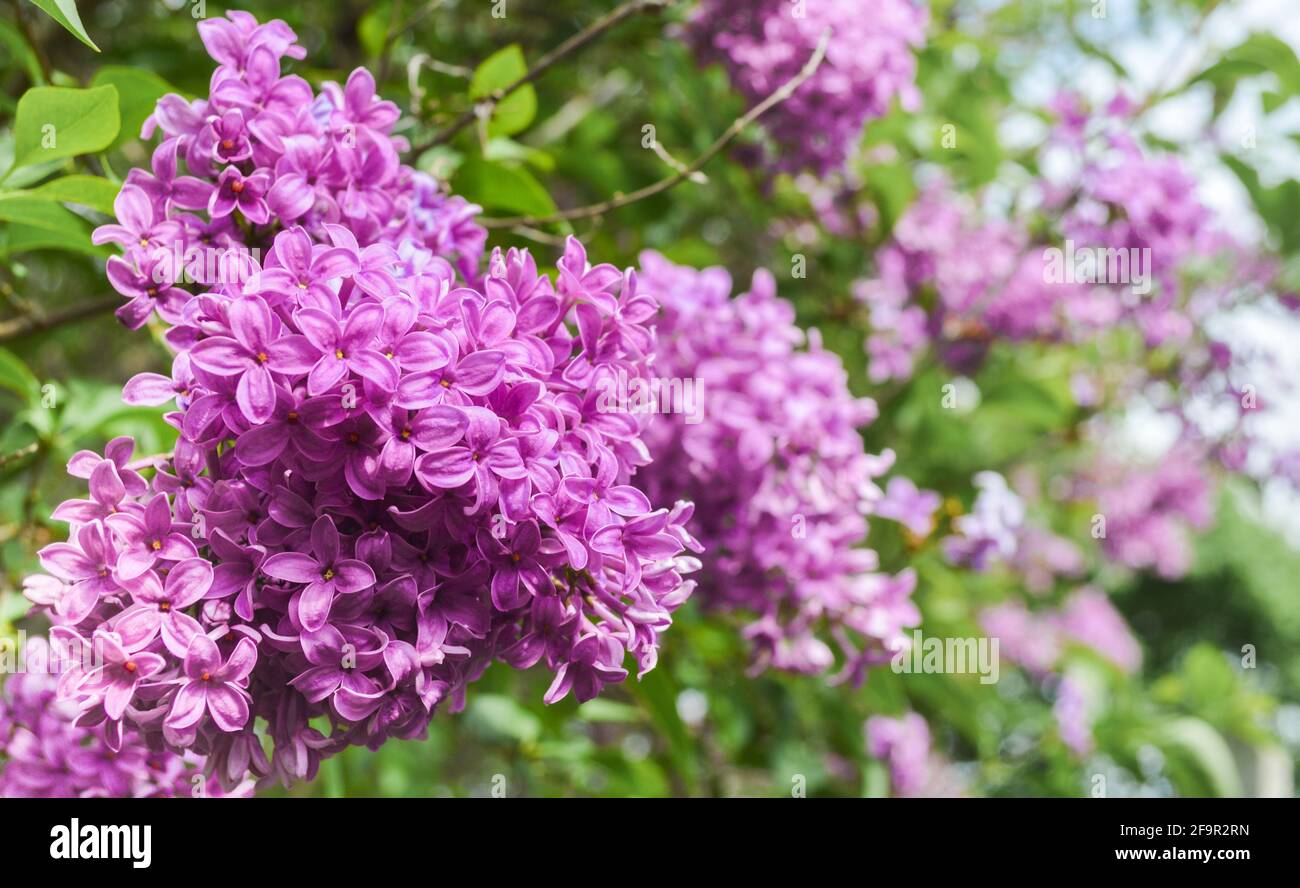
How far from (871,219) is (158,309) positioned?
2.30 meters

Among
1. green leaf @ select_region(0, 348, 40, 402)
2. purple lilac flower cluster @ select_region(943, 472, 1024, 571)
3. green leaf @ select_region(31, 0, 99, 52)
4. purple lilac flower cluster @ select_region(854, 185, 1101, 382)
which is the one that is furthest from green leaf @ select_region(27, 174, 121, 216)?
purple lilac flower cluster @ select_region(854, 185, 1101, 382)

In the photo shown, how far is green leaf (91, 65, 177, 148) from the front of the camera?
1.55 metres

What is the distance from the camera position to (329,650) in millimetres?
1104

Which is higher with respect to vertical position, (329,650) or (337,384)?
(337,384)

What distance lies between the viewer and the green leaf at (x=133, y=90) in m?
1.55

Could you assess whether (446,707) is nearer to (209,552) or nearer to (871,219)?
(209,552)

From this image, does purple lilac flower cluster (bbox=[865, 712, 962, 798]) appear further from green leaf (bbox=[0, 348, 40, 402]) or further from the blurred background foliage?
green leaf (bbox=[0, 348, 40, 402])

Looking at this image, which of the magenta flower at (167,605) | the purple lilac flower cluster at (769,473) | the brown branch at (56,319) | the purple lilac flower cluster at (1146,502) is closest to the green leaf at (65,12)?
the magenta flower at (167,605)

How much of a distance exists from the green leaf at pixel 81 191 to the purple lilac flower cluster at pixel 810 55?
132cm

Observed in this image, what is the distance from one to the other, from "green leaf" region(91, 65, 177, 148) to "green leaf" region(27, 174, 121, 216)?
0.51 ft

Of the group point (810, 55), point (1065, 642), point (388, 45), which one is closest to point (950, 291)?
point (810, 55)

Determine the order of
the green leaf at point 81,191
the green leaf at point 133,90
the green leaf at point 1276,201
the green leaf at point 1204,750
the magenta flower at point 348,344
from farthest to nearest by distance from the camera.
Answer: the green leaf at point 1204,750 → the green leaf at point 1276,201 → the green leaf at point 133,90 → the green leaf at point 81,191 → the magenta flower at point 348,344

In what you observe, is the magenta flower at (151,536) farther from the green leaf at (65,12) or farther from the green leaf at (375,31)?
the green leaf at (375,31)
